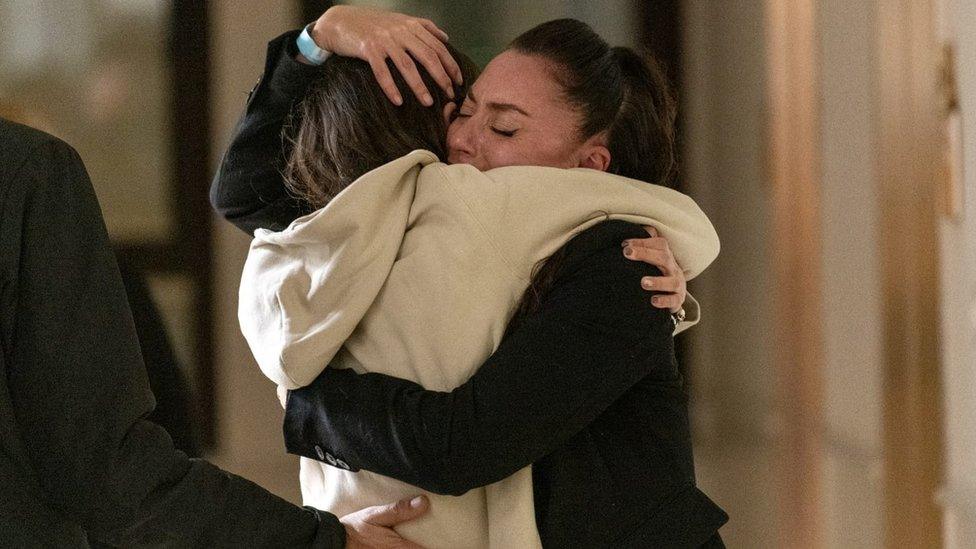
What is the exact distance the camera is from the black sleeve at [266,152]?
49.4 inches

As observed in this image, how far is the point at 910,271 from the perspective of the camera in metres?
2.55

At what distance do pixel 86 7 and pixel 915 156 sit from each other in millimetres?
2269

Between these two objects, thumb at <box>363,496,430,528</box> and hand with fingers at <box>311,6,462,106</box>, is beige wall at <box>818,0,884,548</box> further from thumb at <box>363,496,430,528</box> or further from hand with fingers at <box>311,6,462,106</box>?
thumb at <box>363,496,430,528</box>

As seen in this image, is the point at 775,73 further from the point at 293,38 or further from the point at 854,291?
the point at 293,38

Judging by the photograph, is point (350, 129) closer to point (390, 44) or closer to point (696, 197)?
point (390, 44)

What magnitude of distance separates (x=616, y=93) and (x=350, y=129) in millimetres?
289

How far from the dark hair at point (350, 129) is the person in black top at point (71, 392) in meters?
0.29

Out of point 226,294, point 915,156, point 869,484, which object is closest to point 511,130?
point 915,156

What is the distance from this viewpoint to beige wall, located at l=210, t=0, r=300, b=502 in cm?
331

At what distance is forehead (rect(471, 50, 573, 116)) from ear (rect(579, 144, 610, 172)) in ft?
0.16

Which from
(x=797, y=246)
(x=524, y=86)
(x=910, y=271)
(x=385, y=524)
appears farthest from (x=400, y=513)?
(x=797, y=246)

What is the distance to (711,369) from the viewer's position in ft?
11.7

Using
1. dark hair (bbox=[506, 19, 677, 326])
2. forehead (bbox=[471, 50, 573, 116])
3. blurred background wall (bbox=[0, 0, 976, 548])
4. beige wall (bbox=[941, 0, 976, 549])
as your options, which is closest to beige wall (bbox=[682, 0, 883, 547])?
blurred background wall (bbox=[0, 0, 976, 548])

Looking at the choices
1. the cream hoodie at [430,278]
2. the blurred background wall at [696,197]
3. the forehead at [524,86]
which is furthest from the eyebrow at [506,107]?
the blurred background wall at [696,197]
